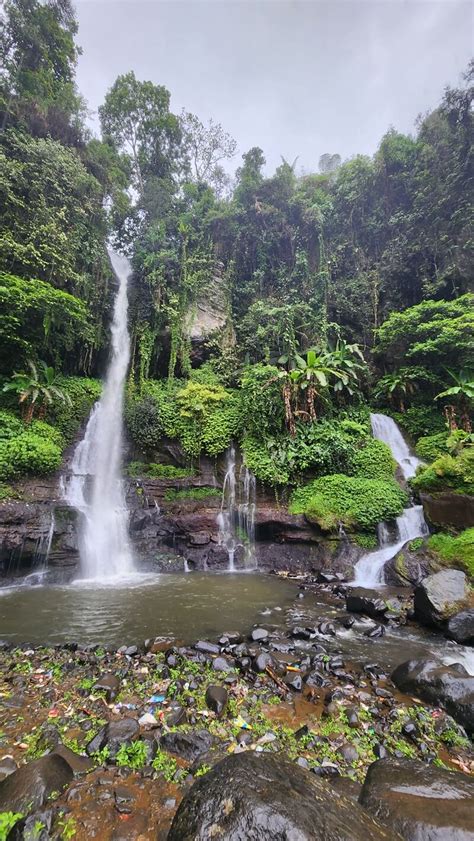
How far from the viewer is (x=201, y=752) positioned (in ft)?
10.4

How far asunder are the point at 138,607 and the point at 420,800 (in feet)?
19.3

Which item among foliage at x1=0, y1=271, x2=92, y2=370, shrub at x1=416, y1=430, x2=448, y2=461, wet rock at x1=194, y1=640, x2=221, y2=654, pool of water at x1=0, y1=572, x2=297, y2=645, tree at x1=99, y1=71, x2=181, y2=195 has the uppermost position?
tree at x1=99, y1=71, x2=181, y2=195

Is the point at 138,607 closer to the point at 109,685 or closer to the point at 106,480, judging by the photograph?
the point at 109,685

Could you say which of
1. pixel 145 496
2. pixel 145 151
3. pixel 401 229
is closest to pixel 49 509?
pixel 145 496

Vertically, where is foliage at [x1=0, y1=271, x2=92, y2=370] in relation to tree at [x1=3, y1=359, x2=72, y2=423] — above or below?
above

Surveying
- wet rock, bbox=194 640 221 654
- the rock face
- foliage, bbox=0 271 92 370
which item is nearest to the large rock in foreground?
wet rock, bbox=194 640 221 654

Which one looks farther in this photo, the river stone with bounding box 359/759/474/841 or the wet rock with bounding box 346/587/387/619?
the wet rock with bounding box 346/587/387/619

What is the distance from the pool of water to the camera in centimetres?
577

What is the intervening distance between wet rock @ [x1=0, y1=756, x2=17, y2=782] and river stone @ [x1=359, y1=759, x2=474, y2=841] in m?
2.78

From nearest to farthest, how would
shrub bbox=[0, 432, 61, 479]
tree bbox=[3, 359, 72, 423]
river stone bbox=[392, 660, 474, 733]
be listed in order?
1. river stone bbox=[392, 660, 474, 733]
2. shrub bbox=[0, 432, 61, 479]
3. tree bbox=[3, 359, 72, 423]

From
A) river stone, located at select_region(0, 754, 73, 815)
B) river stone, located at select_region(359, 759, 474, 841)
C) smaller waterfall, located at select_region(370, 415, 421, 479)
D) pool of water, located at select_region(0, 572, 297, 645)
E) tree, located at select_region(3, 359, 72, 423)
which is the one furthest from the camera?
smaller waterfall, located at select_region(370, 415, 421, 479)

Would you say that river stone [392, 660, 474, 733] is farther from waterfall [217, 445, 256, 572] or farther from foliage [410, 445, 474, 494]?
waterfall [217, 445, 256, 572]

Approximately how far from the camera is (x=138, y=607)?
7.07 meters

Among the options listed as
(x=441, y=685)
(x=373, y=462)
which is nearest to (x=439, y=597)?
(x=441, y=685)
